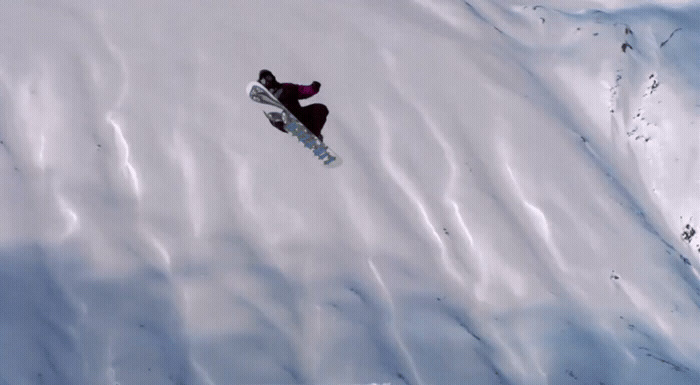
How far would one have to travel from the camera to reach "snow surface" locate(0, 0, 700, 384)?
11.6ft

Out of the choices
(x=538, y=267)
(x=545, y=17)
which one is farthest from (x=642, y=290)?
(x=545, y=17)

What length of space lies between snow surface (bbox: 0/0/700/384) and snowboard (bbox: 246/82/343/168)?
99mm

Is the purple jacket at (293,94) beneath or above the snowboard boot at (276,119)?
above

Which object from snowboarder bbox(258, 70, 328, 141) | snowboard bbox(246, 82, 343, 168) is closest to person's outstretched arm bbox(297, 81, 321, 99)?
snowboarder bbox(258, 70, 328, 141)

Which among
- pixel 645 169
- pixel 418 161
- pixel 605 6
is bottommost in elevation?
pixel 418 161

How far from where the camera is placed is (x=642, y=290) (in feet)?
13.5

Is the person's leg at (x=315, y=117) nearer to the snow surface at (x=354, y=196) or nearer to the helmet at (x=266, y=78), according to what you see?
the snow surface at (x=354, y=196)

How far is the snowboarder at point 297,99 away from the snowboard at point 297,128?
3 cm

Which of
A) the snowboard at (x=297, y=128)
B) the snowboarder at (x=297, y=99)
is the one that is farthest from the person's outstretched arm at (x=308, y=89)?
the snowboard at (x=297, y=128)

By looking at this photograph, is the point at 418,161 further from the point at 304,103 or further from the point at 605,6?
the point at 605,6

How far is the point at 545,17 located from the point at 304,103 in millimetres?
2172

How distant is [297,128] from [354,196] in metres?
0.62

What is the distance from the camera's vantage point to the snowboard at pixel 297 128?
164 inches

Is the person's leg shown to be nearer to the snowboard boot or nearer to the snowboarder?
the snowboarder
